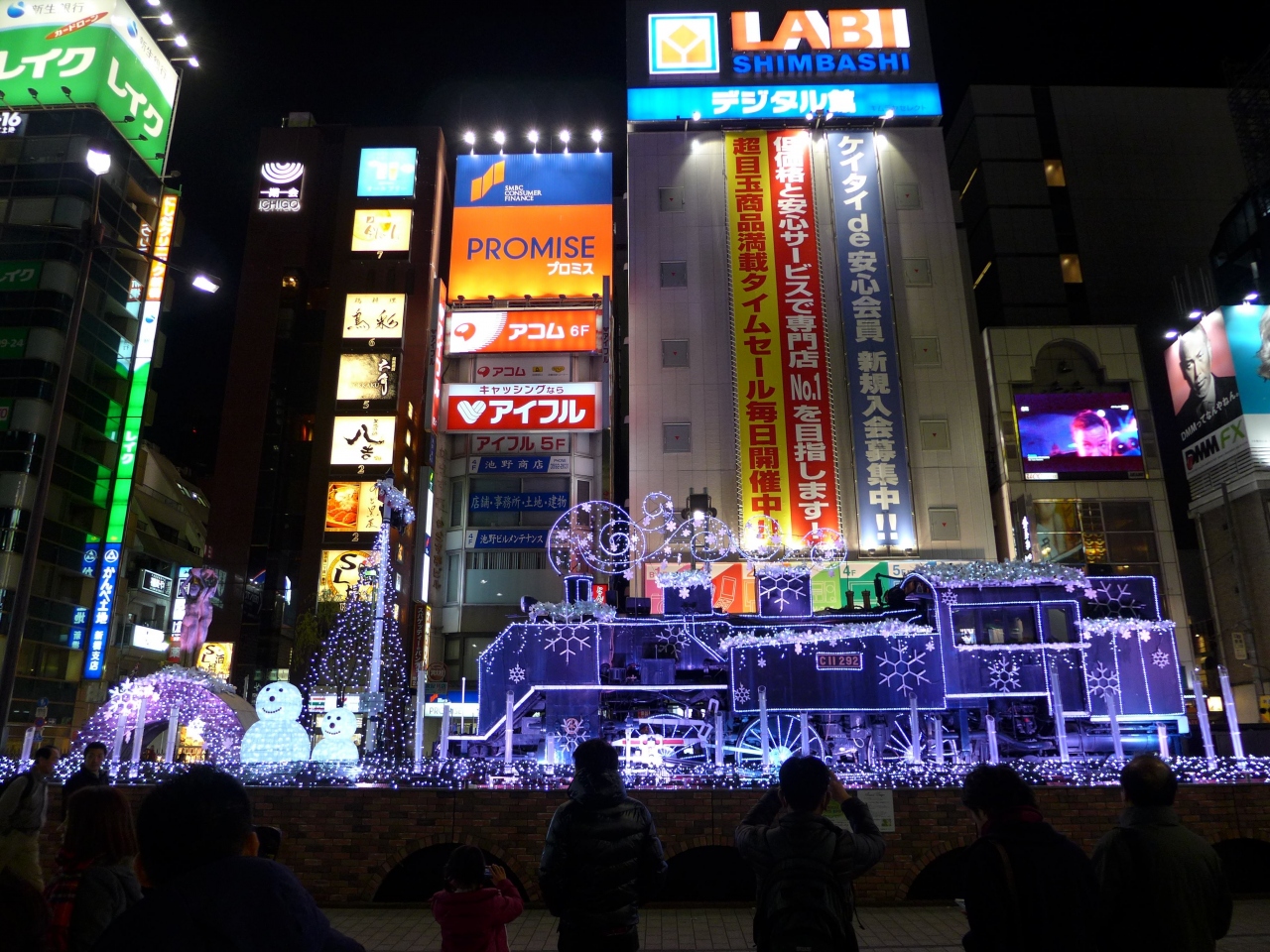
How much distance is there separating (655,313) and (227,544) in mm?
23278

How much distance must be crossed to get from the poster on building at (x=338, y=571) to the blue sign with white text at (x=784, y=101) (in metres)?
22.7

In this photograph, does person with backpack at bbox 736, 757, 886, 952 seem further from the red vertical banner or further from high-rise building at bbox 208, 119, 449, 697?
high-rise building at bbox 208, 119, 449, 697

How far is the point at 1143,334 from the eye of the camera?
4241 cm

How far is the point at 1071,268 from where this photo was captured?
1729 inches

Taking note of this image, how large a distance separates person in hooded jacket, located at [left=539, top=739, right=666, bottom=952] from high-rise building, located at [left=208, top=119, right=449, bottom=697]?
1235 inches

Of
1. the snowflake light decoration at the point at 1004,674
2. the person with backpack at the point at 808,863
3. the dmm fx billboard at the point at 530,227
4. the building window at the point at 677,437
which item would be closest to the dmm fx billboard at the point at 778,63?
the dmm fx billboard at the point at 530,227

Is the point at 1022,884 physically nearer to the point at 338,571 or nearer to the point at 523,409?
the point at 523,409

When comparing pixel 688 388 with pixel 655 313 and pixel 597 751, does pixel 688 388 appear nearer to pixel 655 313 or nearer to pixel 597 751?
pixel 655 313

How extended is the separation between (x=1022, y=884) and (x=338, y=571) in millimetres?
37372

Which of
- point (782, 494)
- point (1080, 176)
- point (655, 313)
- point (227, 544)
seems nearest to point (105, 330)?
point (227, 544)

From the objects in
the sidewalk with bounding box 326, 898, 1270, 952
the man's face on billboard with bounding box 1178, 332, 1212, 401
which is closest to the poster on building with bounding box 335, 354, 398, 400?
the sidewalk with bounding box 326, 898, 1270, 952

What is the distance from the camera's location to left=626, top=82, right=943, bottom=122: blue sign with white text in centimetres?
3647

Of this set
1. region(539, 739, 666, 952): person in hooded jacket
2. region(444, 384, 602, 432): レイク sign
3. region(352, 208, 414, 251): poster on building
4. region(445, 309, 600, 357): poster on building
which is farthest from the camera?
region(352, 208, 414, 251): poster on building

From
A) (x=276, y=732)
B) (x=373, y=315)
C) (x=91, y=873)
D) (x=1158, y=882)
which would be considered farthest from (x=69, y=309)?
(x=1158, y=882)
